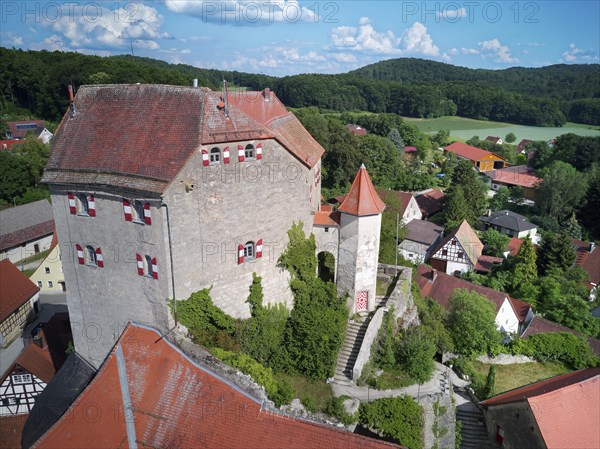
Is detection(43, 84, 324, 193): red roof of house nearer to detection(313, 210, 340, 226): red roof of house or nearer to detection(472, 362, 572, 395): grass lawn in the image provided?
detection(313, 210, 340, 226): red roof of house

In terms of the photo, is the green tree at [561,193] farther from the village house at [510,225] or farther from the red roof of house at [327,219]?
the red roof of house at [327,219]

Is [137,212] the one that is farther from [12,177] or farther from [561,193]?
[561,193]

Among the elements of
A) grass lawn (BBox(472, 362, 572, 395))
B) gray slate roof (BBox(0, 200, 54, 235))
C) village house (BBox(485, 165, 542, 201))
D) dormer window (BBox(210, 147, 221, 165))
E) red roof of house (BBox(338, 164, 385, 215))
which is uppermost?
dormer window (BBox(210, 147, 221, 165))

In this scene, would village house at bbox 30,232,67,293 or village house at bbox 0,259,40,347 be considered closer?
village house at bbox 0,259,40,347

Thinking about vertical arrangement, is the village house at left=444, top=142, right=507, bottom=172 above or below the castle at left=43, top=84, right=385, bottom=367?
below

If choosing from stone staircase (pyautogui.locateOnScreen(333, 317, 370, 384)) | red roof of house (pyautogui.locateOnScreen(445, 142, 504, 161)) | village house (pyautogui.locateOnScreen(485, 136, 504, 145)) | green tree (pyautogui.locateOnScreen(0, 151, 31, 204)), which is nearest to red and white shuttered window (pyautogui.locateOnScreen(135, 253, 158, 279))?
stone staircase (pyautogui.locateOnScreen(333, 317, 370, 384))

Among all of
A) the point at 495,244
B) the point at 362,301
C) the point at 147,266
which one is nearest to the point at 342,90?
the point at 495,244

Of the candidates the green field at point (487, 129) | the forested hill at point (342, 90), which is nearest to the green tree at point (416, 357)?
the forested hill at point (342, 90)
